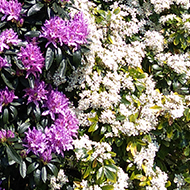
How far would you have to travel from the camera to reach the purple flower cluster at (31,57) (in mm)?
1903

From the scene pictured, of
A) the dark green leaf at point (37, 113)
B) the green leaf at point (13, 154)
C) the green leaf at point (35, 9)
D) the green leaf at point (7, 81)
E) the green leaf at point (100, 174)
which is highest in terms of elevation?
the green leaf at point (35, 9)

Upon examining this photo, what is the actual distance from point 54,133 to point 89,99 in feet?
1.50

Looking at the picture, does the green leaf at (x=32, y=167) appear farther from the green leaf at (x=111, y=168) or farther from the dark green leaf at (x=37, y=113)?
the green leaf at (x=111, y=168)

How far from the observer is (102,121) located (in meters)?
2.30

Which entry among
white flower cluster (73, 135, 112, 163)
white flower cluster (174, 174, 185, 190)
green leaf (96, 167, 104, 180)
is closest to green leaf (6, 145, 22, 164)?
white flower cluster (73, 135, 112, 163)

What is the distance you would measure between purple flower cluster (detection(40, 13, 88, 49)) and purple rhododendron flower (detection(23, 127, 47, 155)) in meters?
0.61

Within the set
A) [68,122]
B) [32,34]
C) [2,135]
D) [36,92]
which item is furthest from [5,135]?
[32,34]

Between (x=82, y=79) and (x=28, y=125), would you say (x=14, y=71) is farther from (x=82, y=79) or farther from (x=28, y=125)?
(x=82, y=79)

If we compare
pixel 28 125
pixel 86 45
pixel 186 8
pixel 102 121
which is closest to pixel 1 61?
pixel 28 125

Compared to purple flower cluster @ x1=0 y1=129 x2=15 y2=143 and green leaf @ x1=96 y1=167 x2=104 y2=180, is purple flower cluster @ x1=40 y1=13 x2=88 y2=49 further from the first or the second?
green leaf @ x1=96 y1=167 x2=104 y2=180

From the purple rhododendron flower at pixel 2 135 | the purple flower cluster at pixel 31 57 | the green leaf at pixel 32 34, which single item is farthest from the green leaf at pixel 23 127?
the green leaf at pixel 32 34

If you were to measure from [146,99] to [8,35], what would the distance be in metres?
1.30

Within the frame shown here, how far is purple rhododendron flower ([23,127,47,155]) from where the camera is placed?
1.97 metres

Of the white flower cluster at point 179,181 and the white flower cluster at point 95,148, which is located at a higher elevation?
the white flower cluster at point 95,148
